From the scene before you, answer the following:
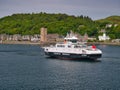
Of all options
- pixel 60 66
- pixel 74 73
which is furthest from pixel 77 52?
pixel 74 73

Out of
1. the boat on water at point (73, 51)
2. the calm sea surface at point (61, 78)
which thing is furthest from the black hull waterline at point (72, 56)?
the calm sea surface at point (61, 78)

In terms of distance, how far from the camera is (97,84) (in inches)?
2835

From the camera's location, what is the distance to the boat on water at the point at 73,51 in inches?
4476

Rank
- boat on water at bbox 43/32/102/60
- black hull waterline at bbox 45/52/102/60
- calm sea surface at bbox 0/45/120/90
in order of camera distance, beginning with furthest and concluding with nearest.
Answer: boat on water at bbox 43/32/102/60 < black hull waterline at bbox 45/52/102/60 < calm sea surface at bbox 0/45/120/90

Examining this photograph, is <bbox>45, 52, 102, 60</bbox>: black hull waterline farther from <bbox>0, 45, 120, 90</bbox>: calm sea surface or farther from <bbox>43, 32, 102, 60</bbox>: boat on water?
<bbox>0, 45, 120, 90</bbox>: calm sea surface

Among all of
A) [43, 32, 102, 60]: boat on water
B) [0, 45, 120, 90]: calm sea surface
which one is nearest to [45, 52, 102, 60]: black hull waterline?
[43, 32, 102, 60]: boat on water

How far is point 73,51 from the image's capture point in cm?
11756

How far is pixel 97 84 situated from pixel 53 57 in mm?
53771

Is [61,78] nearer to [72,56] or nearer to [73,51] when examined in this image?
[72,56]

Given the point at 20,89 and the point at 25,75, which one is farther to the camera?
the point at 25,75

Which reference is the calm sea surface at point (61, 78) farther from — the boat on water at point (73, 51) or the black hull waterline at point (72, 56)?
the boat on water at point (73, 51)

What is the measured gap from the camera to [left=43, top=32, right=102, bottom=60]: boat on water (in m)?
114

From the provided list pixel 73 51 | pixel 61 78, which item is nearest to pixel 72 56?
pixel 73 51

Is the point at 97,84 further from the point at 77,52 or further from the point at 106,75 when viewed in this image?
the point at 77,52
